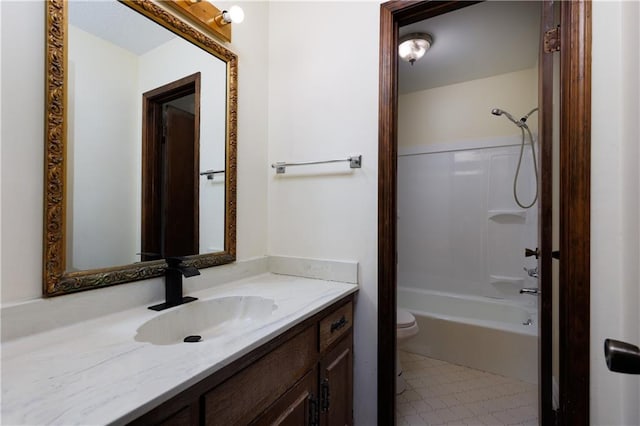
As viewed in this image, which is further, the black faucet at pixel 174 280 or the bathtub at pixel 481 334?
the bathtub at pixel 481 334

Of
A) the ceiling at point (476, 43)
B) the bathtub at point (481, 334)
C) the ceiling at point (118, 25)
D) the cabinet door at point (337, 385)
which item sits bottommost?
the bathtub at point (481, 334)

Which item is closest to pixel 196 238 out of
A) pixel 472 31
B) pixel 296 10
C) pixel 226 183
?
Result: pixel 226 183

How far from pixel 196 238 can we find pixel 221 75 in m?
0.78

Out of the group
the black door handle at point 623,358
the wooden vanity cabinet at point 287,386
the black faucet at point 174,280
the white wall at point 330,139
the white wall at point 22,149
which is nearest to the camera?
the black door handle at point 623,358

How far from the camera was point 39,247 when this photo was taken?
0.81 meters

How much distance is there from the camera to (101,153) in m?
0.97

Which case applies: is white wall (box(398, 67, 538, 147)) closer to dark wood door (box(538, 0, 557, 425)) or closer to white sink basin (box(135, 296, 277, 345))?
dark wood door (box(538, 0, 557, 425))

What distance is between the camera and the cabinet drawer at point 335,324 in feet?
3.70

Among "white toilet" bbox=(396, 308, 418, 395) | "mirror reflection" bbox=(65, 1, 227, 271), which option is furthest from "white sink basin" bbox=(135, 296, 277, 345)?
"white toilet" bbox=(396, 308, 418, 395)

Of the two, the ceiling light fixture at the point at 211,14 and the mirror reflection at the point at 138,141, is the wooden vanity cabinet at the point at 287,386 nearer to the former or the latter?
the mirror reflection at the point at 138,141

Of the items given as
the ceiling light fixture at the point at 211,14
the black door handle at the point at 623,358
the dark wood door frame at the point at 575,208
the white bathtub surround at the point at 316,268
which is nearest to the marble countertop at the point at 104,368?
the white bathtub surround at the point at 316,268

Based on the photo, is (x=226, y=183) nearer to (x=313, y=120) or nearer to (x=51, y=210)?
(x=313, y=120)

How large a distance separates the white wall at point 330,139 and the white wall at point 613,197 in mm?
760

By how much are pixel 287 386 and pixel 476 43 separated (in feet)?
8.05
